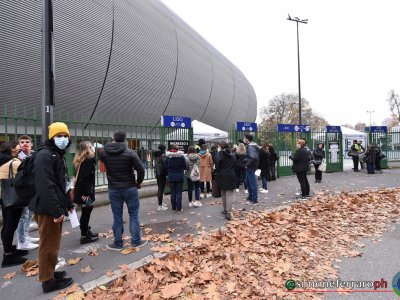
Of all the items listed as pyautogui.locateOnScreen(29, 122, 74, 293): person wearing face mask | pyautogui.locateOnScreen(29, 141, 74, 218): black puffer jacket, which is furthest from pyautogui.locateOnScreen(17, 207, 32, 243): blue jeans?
pyautogui.locateOnScreen(29, 141, 74, 218): black puffer jacket

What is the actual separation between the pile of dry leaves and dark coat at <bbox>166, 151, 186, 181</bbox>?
1829 mm

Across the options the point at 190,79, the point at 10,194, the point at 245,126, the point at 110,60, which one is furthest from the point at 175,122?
the point at 190,79

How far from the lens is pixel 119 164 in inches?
184

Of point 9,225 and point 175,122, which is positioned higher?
point 175,122

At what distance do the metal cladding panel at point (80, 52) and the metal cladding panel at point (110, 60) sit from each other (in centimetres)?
6

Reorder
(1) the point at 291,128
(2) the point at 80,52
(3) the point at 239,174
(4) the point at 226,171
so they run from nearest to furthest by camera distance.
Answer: (4) the point at 226,171 → (3) the point at 239,174 → (1) the point at 291,128 → (2) the point at 80,52

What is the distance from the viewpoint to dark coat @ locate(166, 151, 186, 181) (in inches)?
282

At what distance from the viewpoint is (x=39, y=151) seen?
3414 mm

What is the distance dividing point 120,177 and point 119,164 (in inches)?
8.1

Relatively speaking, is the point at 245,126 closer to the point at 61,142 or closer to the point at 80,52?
the point at 61,142

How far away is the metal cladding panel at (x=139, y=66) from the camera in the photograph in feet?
78.1

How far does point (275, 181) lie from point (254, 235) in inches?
310

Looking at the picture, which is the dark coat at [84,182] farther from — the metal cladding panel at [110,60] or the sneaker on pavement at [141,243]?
the metal cladding panel at [110,60]

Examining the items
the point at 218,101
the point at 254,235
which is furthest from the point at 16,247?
the point at 218,101
